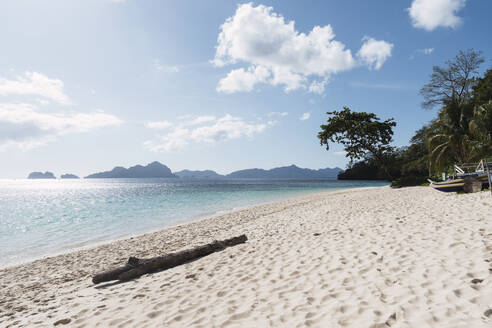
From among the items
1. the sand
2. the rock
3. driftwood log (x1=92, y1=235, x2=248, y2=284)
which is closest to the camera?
the sand

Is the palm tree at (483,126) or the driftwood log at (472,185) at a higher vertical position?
the palm tree at (483,126)

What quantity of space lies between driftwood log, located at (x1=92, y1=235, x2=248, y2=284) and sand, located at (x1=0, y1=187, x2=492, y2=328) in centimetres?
32

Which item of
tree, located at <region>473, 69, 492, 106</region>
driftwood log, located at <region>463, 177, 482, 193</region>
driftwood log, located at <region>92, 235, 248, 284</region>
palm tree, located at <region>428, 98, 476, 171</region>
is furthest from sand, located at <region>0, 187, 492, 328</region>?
tree, located at <region>473, 69, 492, 106</region>

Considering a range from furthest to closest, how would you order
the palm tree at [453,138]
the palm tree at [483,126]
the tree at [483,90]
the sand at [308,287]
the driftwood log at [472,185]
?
the tree at [483,90]
the palm tree at [453,138]
the palm tree at [483,126]
the driftwood log at [472,185]
the sand at [308,287]

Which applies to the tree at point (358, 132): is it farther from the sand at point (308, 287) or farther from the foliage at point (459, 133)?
the sand at point (308, 287)

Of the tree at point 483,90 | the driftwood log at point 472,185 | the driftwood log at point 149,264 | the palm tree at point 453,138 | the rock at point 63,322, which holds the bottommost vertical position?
the rock at point 63,322

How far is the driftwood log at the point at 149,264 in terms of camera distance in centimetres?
636

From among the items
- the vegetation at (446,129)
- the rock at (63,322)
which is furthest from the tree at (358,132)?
the rock at (63,322)

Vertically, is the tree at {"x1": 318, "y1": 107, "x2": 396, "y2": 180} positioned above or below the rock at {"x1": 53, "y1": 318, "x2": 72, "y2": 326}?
above

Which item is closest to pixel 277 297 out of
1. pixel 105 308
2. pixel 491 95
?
pixel 105 308

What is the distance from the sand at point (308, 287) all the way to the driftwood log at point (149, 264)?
0.32m

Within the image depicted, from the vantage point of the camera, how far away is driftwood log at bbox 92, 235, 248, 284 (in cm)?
636

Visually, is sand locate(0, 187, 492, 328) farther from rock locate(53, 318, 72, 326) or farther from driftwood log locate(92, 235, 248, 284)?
driftwood log locate(92, 235, 248, 284)

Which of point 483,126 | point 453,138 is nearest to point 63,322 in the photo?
point 483,126
